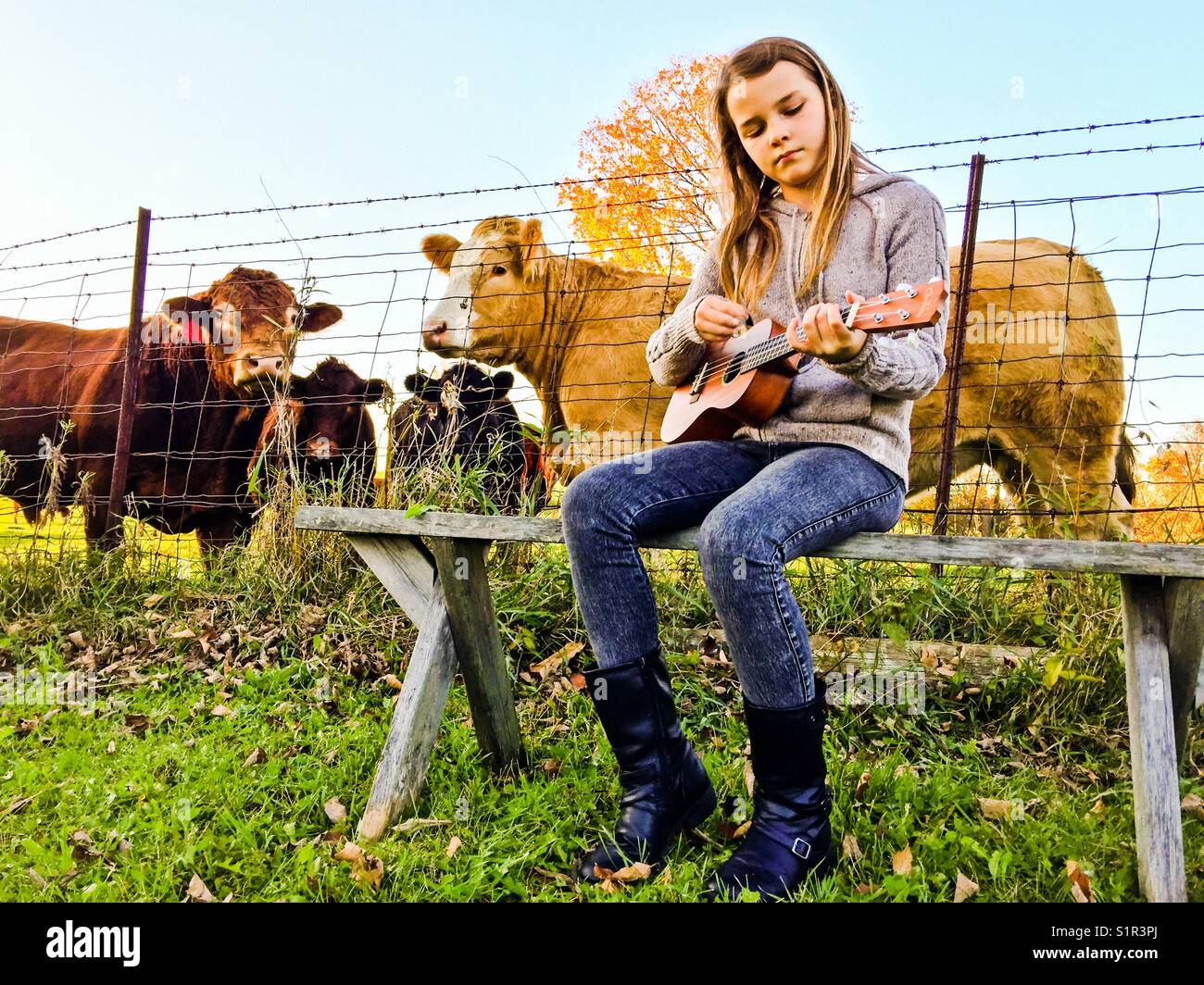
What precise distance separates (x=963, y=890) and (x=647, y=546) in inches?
38.6

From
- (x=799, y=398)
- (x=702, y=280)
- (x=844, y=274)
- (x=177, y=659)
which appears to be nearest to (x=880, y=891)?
(x=799, y=398)

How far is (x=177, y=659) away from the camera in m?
3.47

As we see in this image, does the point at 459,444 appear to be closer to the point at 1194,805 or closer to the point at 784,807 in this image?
the point at 784,807

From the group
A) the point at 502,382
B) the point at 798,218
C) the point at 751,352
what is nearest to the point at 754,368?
the point at 751,352

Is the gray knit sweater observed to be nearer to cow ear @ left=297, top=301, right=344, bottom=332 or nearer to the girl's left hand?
the girl's left hand

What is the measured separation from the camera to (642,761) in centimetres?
191

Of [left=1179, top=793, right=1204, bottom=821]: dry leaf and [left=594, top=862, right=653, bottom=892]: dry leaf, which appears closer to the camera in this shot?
[left=594, top=862, right=653, bottom=892]: dry leaf

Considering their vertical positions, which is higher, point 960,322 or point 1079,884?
point 960,322

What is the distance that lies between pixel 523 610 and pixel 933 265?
1860 mm

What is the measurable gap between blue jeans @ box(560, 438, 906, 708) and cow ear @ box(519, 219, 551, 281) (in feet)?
13.3

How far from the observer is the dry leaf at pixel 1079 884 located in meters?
1.82

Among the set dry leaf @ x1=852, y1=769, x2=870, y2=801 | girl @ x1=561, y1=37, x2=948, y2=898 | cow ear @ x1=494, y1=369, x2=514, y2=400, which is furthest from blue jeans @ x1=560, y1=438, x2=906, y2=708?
cow ear @ x1=494, y1=369, x2=514, y2=400

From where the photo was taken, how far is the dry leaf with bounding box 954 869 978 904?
1.83 meters

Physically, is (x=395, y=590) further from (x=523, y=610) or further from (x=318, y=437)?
(x=318, y=437)
